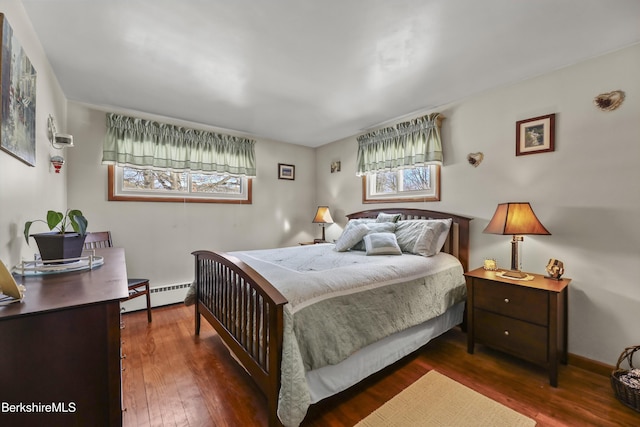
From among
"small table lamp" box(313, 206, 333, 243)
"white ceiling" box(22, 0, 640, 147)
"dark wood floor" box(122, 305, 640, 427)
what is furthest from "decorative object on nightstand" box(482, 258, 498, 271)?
"small table lamp" box(313, 206, 333, 243)

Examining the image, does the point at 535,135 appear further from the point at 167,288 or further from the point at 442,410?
the point at 167,288

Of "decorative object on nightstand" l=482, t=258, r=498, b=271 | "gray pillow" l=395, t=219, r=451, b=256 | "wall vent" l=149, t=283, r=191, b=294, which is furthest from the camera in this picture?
"wall vent" l=149, t=283, r=191, b=294

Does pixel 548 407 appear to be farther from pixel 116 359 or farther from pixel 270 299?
pixel 116 359

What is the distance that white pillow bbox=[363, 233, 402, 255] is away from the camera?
262 cm

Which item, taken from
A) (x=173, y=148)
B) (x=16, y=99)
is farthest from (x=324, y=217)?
(x=16, y=99)

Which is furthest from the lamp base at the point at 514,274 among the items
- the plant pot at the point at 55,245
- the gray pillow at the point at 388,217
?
the plant pot at the point at 55,245

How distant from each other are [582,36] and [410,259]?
6.41 ft

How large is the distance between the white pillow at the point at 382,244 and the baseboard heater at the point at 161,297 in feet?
8.11

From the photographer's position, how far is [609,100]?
6.61ft

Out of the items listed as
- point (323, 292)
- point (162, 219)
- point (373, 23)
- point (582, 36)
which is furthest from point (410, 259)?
point (162, 219)

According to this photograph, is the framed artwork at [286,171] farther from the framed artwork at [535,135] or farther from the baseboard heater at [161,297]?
the framed artwork at [535,135]

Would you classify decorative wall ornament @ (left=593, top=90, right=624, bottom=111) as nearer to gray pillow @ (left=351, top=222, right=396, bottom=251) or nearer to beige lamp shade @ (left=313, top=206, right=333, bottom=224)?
gray pillow @ (left=351, top=222, right=396, bottom=251)

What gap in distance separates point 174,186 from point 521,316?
12.7 feet

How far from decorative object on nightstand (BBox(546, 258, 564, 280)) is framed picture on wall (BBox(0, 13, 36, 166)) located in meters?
3.45
